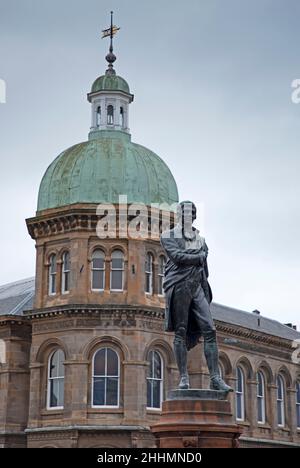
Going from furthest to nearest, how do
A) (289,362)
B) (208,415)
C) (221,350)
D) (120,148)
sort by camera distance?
(289,362) < (221,350) < (120,148) < (208,415)

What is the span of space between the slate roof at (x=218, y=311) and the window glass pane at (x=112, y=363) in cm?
596

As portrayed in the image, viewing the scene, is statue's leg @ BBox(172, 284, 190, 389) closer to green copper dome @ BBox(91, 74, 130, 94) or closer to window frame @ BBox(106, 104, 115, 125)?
window frame @ BBox(106, 104, 115, 125)

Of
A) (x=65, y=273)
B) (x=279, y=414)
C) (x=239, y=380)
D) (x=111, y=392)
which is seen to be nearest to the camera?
(x=111, y=392)

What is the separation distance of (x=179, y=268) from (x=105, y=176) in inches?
941

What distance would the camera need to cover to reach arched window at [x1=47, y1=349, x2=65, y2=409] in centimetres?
3609

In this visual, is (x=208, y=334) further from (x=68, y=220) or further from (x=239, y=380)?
(x=239, y=380)

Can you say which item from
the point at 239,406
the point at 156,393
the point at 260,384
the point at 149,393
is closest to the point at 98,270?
the point at 149,393

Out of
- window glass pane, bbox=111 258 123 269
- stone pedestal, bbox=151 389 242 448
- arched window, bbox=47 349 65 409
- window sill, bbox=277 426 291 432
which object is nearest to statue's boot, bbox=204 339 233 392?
stone pedestal, bbox=151 389 242 448

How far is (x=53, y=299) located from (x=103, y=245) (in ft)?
10.6

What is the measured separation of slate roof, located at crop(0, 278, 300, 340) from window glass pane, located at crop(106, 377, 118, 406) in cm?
652

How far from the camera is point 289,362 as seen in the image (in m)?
50.6

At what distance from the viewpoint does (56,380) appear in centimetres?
3638
